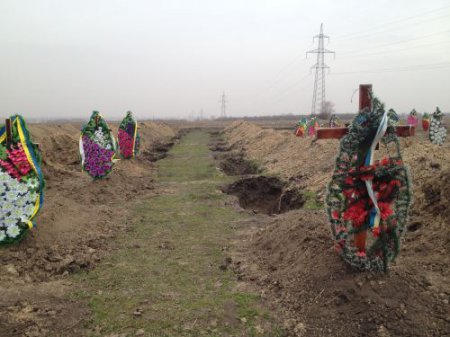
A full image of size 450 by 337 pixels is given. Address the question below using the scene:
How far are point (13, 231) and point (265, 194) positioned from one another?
7.11 metres

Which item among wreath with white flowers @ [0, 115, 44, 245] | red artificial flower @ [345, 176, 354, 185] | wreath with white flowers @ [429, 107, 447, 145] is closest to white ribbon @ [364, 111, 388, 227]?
red artificial flower @ [345, 176, 354, 185]

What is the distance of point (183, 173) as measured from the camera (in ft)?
45.0

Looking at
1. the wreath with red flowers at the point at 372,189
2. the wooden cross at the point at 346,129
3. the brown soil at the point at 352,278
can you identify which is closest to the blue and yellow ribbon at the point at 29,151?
the brown soil at the point at 352,278

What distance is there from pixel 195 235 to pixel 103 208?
2490 millimetres

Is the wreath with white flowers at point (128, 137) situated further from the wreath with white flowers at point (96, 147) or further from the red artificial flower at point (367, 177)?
the red artificial flower at point (367, 177)

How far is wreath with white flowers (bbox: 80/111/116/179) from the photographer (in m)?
9.93

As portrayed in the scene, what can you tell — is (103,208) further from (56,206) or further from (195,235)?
(195,235)

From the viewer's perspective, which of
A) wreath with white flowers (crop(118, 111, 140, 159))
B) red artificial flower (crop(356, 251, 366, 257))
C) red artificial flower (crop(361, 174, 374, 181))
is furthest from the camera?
wreath with white flowers (crop(118, 111, 140, 159))

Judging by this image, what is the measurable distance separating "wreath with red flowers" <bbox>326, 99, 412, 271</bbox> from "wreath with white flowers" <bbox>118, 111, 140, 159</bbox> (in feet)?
37.7

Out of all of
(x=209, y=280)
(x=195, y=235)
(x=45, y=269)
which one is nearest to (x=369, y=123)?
(x=209, y=280)

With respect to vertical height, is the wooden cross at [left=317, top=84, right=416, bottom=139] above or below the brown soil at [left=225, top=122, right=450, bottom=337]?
above

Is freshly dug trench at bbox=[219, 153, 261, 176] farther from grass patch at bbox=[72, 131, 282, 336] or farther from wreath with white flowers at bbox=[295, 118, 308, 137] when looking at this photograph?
grass patch at bbox=[72, 131, 282, 336]

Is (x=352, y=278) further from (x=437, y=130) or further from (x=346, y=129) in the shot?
(x=437, y=130)

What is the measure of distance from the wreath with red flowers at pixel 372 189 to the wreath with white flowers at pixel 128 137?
1150 centimetres
